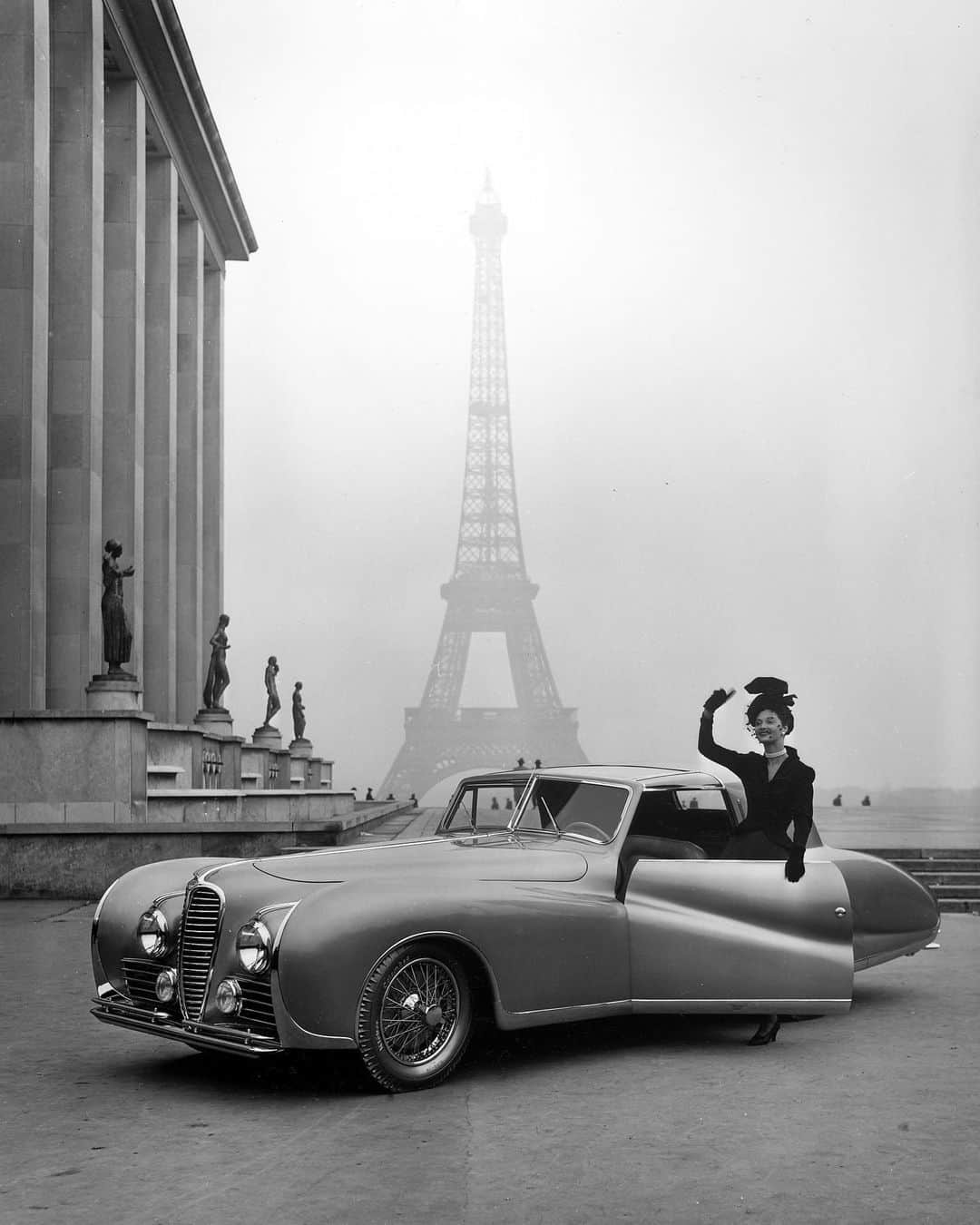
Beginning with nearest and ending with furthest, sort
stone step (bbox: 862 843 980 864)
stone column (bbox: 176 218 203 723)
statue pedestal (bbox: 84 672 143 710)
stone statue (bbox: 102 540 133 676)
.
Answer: stone step (bbox: 862 843 980 864) → statue pedestal (bbox: 84 672 143 710) → stone statue (bbox: 102 540 133 676) → stone column (bbox: 176 218 203 723)

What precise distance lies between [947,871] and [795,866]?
10.2 meters

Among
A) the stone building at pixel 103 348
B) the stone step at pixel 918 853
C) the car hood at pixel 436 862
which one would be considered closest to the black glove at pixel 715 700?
the car hood at pixel 436 862

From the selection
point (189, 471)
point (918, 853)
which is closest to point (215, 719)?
point (189, 471)

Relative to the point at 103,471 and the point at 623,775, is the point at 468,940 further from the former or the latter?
the point at 103,471

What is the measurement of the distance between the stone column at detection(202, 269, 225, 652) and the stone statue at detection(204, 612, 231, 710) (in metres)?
8.54

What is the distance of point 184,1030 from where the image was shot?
19.3 ft

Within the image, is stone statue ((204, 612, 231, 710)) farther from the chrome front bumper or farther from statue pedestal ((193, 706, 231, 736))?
the chrome front bumper

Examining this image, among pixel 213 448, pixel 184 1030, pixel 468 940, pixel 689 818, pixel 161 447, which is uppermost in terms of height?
pixel 213 448

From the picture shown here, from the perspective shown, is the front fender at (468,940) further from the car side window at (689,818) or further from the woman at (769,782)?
the woman at (769,782)

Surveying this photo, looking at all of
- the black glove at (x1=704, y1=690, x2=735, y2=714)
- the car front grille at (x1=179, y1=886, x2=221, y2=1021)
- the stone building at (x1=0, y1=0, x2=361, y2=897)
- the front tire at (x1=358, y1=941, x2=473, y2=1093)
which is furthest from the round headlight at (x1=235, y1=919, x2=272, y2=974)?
the stone building at (x1=0, y1=0, x2=361, y2=897)

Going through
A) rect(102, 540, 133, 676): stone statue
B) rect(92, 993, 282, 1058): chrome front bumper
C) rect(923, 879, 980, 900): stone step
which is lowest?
rect(923, 879, 980, 900): stone step

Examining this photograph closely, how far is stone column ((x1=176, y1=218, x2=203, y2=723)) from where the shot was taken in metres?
40.7

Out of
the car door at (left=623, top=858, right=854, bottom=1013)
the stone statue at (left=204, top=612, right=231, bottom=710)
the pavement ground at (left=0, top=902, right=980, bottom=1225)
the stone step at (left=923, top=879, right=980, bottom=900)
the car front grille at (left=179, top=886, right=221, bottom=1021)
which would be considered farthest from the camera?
the stone statue at (left=204, top=612, right=231, bottom=710)

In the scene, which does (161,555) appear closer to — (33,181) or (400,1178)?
(33,181)
